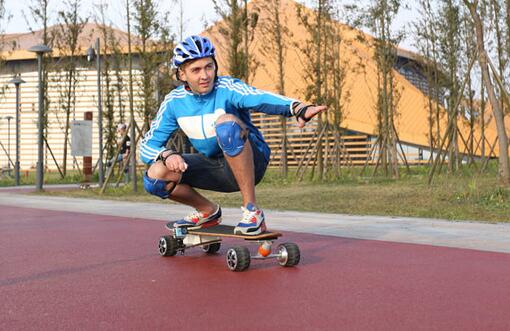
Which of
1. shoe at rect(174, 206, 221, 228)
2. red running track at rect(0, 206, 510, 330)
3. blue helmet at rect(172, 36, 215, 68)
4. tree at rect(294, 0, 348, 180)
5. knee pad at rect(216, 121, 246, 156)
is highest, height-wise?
tree at rect(294, 0, 348, 180)

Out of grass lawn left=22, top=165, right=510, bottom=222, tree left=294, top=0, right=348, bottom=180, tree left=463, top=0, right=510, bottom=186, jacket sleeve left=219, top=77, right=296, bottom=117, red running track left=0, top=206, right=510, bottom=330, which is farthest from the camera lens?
tree left=294, top=0, right=348, bottom=180

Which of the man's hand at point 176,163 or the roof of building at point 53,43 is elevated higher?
the roof of building at point 53,43

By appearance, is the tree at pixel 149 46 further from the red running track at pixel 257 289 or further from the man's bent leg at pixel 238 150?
the man's bent leg at pixel 238 150

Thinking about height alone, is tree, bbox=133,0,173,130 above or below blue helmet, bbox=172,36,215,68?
above

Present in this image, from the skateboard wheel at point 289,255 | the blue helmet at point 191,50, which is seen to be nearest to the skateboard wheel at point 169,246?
the skateboard wheel at point 289,255

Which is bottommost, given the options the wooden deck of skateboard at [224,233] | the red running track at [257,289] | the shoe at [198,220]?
the red running track at [257,289]

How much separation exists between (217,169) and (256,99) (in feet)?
1.98

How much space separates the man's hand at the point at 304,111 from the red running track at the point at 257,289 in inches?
35.3

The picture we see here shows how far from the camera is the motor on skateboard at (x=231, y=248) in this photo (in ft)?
14.9

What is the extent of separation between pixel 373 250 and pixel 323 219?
8.85 feet

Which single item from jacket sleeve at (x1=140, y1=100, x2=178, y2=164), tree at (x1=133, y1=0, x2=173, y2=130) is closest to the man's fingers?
jacket sleeve at (x1=140, y1=100, x2=178, y2=164)

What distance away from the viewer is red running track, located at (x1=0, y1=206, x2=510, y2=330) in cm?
320

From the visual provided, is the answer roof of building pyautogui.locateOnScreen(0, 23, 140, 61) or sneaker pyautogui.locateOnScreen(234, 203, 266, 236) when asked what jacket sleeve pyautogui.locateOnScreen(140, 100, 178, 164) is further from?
roof of building pyautogui.locateOnScreen(0, 23, 140, 61)

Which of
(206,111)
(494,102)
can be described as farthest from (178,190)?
(494,102)
